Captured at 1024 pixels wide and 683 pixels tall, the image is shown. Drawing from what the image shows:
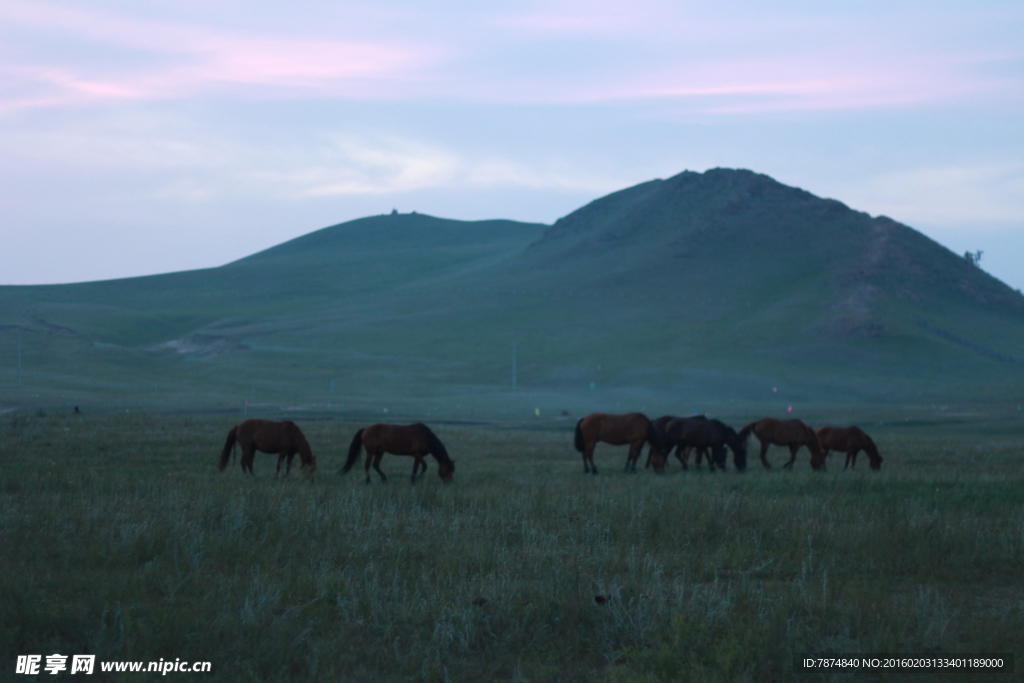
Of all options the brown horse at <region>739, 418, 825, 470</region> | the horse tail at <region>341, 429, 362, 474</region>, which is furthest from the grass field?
the brown horse at <region>739, 418, 825, 470</region>

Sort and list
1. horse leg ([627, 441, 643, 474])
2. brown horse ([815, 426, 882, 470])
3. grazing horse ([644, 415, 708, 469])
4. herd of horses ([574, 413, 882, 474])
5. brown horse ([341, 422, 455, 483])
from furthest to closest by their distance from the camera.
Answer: brown horse ([815, 426, 882, 470]), grazing horse ([644, 415, 708, 469]), herd of horses ([574, 413, 882, 474]), horse leg ([627, 441, 643, 474]), brown horse ([341, 422, 455, 483])

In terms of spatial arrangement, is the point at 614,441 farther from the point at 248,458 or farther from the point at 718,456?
the point at 248,458

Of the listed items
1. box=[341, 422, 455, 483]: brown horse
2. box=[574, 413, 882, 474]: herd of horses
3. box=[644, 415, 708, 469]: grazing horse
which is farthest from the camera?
box=[644, 415, 708, 469]: grazing horse

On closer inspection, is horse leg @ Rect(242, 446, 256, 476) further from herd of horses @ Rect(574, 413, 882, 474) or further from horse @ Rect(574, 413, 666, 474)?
horse @ Rect(574, 413, 666, 474)

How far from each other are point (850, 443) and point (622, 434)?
6063mm

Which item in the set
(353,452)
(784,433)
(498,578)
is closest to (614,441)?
(784,433)

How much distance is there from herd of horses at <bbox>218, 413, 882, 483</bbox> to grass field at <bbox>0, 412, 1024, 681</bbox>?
2.36m

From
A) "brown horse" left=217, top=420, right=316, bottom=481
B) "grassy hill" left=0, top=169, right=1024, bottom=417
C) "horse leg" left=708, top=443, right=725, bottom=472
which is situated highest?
"grassy hill" left=0, top=169, right=1024, bottom=417

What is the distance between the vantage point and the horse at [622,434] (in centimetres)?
1905

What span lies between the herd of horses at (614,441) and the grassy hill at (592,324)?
31356 millimetres

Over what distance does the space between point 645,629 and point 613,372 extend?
239ft

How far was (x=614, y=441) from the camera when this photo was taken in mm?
19547

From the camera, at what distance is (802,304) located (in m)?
106

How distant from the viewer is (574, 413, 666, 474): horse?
62.5 ft
